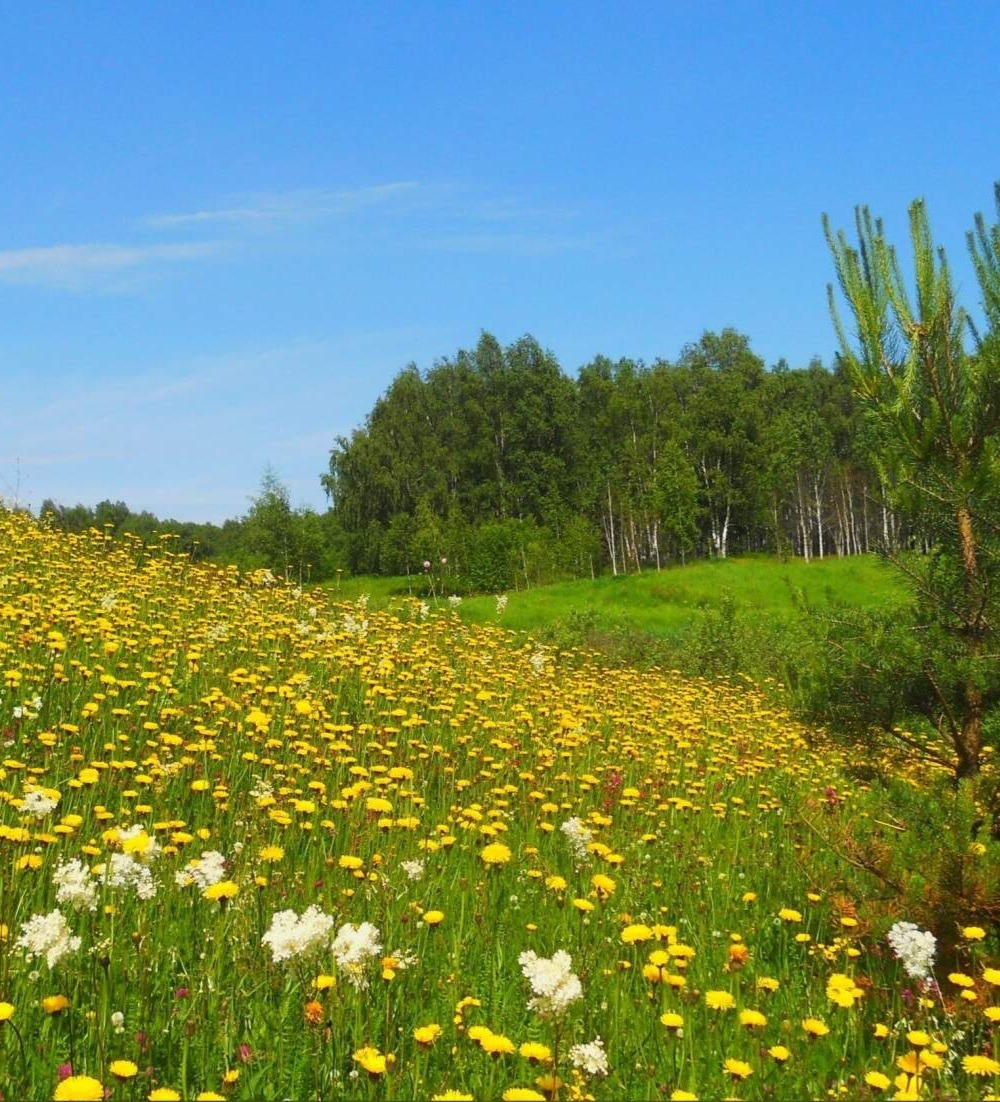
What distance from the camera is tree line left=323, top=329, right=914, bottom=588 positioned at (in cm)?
4994

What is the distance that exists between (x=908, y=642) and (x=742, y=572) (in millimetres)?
29060

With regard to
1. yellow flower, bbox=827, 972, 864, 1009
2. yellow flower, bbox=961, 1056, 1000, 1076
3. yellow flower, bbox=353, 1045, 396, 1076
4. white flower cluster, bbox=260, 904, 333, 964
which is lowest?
yellow flower, bbox=961, 1056, 1000, 1076

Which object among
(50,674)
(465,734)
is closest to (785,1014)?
(465,734)

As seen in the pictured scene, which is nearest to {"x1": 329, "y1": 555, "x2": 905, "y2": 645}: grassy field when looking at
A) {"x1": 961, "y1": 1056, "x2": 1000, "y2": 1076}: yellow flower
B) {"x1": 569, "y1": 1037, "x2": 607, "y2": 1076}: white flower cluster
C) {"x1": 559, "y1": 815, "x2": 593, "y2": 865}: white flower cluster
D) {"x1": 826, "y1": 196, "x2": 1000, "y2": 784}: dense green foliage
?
{"x1": 826, "y1": 196, "x2": 1000, "y2": 784}: dense green foliage

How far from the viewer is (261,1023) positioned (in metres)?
2.77

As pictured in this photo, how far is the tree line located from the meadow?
1545 inches

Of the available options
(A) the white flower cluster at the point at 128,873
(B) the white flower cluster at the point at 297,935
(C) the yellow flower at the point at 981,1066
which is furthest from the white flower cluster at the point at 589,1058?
(A) the white flower cluster at the point at 128,873

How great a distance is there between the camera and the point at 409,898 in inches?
158

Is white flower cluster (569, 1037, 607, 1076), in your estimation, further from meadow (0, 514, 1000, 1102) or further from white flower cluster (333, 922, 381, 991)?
white flower cluster (333, 922, 381, 991)

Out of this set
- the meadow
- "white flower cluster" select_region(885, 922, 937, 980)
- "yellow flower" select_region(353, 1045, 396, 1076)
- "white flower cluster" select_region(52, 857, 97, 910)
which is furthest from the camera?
"white flower cluster" select_region(885, 922, 937, 980)

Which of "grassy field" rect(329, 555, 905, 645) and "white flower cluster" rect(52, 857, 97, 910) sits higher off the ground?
"grassy field" rect(329, 555, 905, 645)

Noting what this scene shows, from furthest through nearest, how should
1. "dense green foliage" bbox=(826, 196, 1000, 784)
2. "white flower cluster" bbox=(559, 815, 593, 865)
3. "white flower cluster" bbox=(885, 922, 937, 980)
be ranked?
"dense green foliage" bbox=(826, 196, 1000, 784) → "white flower cluster" bbox=(559, 815, 593, 865) → "white flower cluster" bbox=(885, 922, 937, 980)

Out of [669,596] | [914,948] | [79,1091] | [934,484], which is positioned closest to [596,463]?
[669,596]

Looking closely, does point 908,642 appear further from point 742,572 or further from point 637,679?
point 742,572
